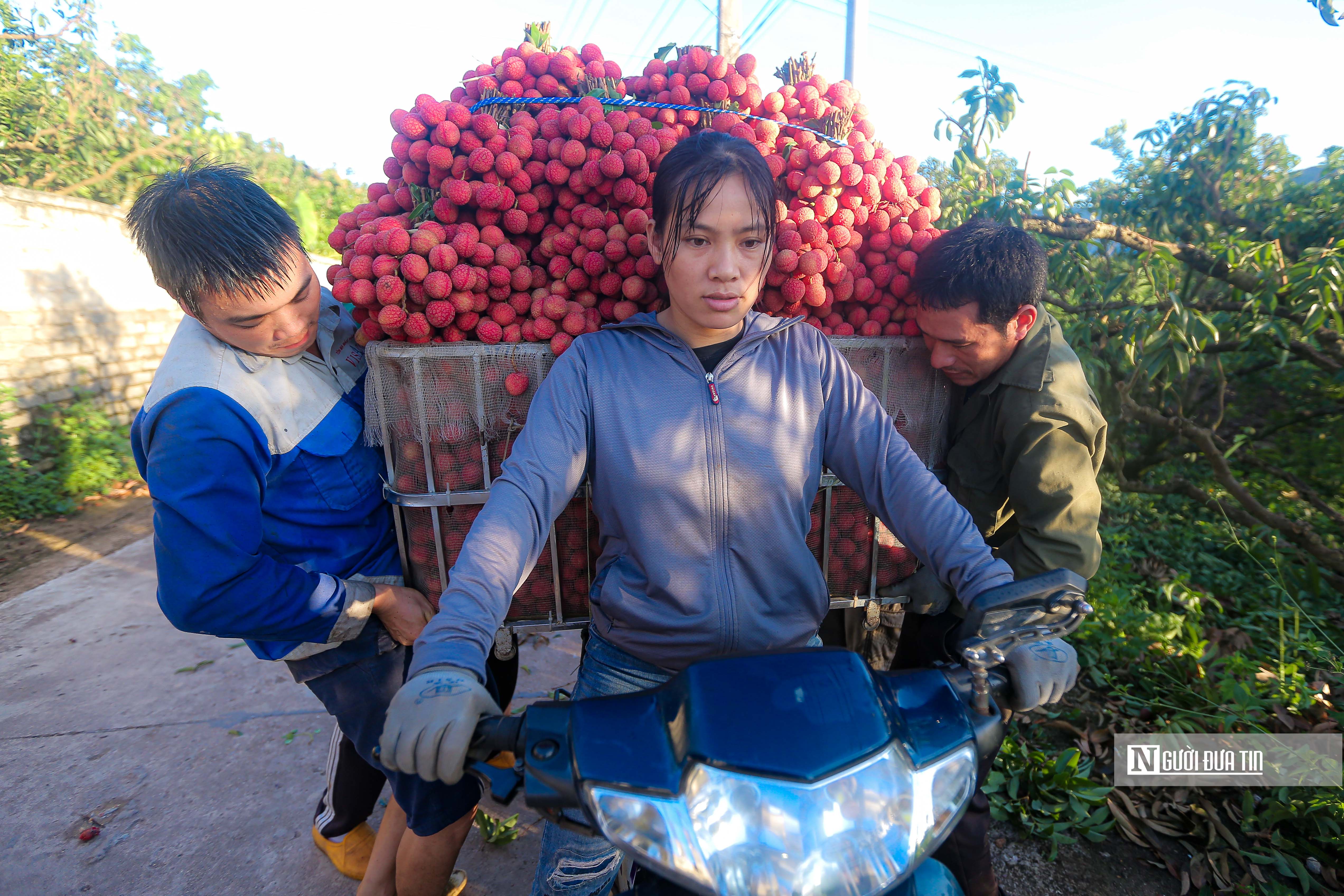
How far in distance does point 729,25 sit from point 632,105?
3804 millimetres

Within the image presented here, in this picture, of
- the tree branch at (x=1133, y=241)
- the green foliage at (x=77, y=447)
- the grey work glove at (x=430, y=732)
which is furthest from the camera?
the green foliage at (x=77, y=447)

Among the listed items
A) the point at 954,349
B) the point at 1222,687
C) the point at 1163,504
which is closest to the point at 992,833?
the point at 1222,687

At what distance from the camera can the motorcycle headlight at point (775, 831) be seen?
0.74 metres

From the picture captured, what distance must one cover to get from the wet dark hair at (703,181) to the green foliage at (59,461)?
6.50 metres

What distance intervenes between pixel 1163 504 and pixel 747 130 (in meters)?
4.24

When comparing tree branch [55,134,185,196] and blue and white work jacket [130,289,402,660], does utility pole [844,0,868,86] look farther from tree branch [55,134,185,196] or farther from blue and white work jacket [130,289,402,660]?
tree branch [55,134,185,196]

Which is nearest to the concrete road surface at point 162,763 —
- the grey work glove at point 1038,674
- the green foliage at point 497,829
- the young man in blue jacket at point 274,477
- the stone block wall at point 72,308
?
the green foliage at point 497,829

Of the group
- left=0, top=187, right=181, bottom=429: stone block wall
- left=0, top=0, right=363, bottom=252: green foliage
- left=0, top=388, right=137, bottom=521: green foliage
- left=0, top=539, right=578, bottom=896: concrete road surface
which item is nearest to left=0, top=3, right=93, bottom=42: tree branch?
left=0, top=0, right=363, bottom=252: green foliage

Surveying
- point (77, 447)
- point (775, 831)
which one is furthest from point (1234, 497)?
point (77, 447)

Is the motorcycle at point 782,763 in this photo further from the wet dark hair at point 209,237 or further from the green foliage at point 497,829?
the green foliage at point 497,829

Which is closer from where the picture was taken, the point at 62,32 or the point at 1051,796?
the point at 1051,796

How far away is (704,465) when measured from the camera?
1.40m

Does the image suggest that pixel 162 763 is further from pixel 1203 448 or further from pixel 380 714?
pixel 1203 448

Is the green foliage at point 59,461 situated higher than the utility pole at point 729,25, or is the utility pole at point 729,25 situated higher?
the utility pole at point 729,25
